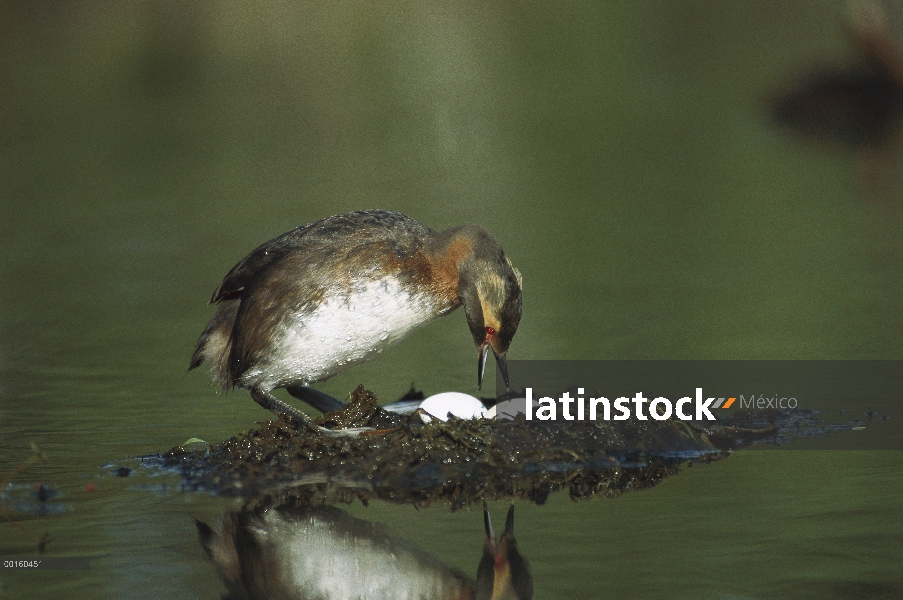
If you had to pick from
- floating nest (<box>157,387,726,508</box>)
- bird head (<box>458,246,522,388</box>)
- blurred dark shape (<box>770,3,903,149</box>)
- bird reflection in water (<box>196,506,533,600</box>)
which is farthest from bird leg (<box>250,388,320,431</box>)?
blurred dark shape (<box>770,3,903,149</box>)

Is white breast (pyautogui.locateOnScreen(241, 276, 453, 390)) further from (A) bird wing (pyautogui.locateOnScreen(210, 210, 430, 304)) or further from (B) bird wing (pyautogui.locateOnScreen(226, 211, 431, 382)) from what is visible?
(A) bird wing (pyautogui.locateOnScreen(210, 210, 430, 304))

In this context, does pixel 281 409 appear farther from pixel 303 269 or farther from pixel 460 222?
pixel 460 222

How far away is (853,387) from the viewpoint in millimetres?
8672

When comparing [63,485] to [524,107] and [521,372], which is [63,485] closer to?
[521,372]

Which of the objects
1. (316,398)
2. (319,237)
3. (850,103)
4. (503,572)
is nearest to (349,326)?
(319,237)

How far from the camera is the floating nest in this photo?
6.95 metres

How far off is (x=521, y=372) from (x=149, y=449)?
2.66 metres

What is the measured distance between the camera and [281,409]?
7867 mm

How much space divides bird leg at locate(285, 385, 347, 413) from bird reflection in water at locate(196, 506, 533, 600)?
76.2 inches

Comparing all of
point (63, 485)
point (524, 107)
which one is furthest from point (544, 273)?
point (524, 107)

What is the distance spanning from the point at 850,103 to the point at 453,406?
49.5ft

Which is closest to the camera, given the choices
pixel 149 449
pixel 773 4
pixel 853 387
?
pixel 149 449

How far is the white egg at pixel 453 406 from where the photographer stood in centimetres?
784

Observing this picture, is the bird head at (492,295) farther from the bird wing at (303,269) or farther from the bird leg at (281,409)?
the bird leg at (281,409)
